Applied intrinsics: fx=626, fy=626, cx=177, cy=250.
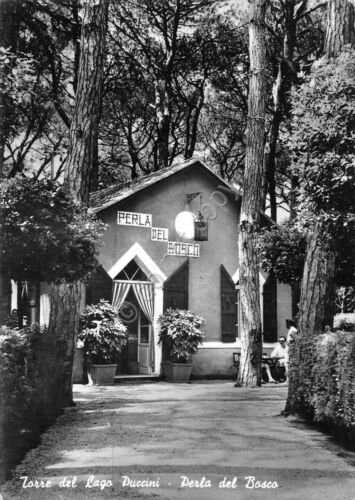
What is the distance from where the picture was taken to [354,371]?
266 inches

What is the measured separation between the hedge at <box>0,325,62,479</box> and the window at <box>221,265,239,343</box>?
9592 millimetres

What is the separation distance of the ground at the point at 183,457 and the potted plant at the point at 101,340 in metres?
3.66

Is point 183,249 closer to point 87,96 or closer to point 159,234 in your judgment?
point 159,234

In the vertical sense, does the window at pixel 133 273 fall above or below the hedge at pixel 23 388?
above

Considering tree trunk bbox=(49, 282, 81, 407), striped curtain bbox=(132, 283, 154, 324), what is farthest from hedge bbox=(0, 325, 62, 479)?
striped curtain bbox=(132, 283, 154, 324)

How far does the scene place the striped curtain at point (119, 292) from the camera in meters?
16.4

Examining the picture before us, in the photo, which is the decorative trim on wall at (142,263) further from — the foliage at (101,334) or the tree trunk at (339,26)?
the tree trunk at (339,26)

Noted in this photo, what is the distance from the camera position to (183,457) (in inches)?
261

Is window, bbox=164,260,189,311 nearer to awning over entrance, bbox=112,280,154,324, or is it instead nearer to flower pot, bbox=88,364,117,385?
awning over entrance, bbox=112,280,154,324

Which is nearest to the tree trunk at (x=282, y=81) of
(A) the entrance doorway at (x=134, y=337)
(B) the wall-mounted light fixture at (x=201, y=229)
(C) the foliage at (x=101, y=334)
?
(B) the wall-mounted light fixture at (x=201, y=229)

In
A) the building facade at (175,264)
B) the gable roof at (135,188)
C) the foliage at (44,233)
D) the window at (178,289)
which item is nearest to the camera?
the foliage at (44,233)

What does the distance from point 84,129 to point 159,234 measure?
21.4 ft

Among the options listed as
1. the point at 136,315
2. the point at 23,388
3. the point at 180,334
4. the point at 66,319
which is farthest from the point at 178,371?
the point at 23,388

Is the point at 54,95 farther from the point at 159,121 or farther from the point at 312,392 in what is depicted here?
the point at 312,392
